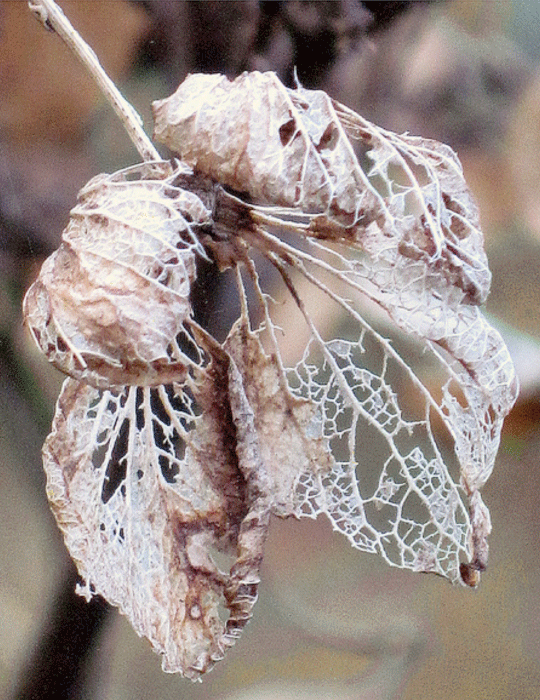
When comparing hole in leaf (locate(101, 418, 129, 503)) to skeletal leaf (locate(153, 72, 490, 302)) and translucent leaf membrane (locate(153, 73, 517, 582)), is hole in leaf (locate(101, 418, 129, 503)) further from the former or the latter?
skeletal leaf (locate(153, 72, 490, 302))

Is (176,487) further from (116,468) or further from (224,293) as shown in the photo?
(224,293)

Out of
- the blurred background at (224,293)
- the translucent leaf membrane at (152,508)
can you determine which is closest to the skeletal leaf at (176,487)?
the translucent leaf membrane at (152,508)

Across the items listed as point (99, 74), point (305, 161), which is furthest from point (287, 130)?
point (99, 74)

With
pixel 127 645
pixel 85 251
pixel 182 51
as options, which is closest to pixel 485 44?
pixel 182 51

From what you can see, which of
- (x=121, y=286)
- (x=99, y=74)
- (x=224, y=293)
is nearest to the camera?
(x=121, y=286)

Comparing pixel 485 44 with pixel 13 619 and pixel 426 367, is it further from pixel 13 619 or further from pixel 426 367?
pixel 13 619

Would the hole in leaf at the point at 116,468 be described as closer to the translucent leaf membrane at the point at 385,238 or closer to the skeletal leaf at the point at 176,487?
the skeletal leaf at the point at 176,487
